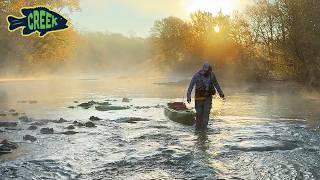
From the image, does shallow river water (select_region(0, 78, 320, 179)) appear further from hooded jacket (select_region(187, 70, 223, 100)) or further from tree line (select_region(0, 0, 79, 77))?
tree line (select_region(0, 0, 79, 77))

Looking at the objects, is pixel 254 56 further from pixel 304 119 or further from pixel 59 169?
pixel 59 169

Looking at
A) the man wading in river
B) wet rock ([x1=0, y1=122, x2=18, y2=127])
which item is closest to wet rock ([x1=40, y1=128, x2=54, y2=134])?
wet rock ([x1=0, y1=122, x2=18, y2=127])

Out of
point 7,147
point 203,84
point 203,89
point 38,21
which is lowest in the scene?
point 7,147

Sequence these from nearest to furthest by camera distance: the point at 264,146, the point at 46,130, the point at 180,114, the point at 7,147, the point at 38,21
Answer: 1. the point at 7,147
2. the point at 264,146
3. the point at 46,130
4. the point at 180,114
5. the point at 38,21

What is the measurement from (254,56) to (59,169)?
49.0 metres

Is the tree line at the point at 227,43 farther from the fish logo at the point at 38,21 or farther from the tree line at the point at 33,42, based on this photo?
the fish logo at the point at 38,21

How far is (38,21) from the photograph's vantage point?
3541cm

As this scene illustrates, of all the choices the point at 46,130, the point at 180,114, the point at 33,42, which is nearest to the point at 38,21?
the point at 33,42

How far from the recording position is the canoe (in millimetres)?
19859

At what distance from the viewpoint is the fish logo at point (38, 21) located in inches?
1419

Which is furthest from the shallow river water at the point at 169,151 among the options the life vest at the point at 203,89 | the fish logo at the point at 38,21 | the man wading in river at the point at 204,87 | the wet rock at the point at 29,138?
the fish logo at the point at 38,21

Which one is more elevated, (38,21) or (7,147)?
(38,21)

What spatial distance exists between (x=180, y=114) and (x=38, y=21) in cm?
1949

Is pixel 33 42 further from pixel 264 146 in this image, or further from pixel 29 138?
pixel 264 146
